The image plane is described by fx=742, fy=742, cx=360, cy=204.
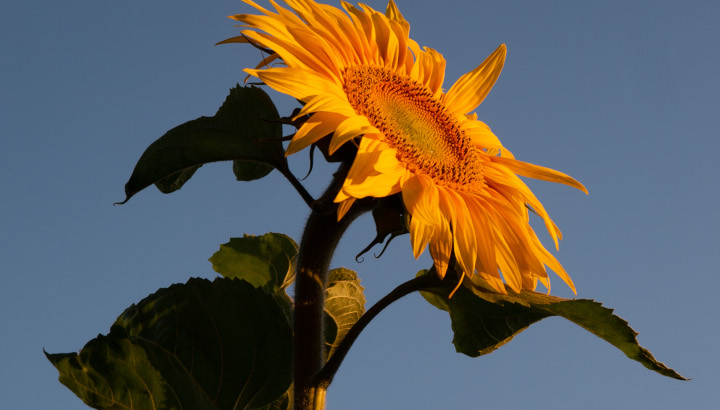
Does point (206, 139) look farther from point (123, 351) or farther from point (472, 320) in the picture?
point (472, 320)

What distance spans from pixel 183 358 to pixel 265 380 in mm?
207

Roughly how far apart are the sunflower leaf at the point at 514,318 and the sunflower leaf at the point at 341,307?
40 cm

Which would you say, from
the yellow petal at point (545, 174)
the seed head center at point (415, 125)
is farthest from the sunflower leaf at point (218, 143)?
the yellow petal at point (545, 174)

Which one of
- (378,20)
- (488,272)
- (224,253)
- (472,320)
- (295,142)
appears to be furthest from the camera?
(224,253)

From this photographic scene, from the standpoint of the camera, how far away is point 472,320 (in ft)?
6.22

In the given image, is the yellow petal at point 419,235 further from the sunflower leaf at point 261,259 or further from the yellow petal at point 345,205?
the sunflower leaf at point 261,259

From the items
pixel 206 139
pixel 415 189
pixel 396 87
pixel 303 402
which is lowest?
pixel 303 402

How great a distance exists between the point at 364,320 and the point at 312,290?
0.14 m

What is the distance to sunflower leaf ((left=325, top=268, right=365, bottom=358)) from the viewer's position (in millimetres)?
2229

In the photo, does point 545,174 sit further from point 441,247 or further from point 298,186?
point 298,186

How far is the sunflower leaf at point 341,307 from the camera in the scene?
2.23m

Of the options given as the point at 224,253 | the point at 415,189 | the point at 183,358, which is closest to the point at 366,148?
the point at 415,189

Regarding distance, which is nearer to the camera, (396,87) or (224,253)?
(396,87)

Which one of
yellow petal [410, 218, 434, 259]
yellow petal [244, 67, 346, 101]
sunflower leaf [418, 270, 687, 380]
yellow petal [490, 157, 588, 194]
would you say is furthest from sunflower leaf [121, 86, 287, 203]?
yellow petal [490, 157, 588, 194]
